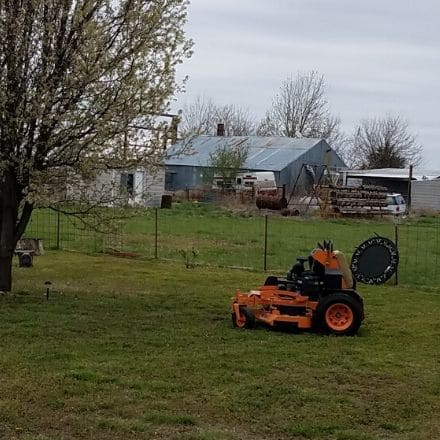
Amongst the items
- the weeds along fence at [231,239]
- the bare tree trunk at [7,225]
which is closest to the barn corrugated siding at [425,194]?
the weeds along fence at [231,239]

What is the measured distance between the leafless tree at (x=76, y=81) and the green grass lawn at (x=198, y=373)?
6.43 feet

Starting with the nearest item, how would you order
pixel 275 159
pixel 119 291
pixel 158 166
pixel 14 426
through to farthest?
pixel 14 426 → pixel 158 166 → pixel 119 291 → pixel 275 159

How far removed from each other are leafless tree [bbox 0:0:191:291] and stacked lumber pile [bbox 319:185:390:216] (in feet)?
90.8

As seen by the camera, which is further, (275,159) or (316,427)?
(275,159)

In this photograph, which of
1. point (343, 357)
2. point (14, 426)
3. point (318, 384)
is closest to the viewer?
point (14, 426)

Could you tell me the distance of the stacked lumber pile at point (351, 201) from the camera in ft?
125

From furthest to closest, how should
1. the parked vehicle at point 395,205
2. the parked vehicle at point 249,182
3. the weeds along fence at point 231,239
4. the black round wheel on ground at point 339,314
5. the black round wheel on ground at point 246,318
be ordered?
the parked vehicle at point 249,182, the parked vehicle at point 395,205, the weeds along fence at point 231,239, the black round wheel on ground at point 246,318, the black round wheel on ground at point 339,314

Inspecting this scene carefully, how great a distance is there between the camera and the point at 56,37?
33.1ft

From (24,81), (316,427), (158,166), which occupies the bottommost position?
(316,427)

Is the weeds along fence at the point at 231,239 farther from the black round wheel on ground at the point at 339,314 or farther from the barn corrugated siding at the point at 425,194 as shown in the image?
the barn corrugated siding at the point at 425,194

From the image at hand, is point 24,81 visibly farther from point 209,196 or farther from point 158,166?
point 209,196

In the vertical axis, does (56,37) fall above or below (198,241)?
above

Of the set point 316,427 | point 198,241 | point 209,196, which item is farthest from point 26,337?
point 209,196

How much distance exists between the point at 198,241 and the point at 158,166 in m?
10.5
